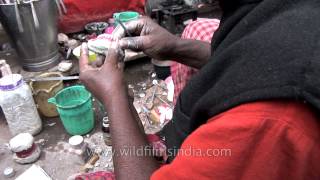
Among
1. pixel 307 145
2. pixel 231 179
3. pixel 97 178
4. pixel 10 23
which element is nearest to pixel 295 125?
pixel 307 145

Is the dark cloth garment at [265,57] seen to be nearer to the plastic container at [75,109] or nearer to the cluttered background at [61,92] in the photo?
the cluttered background at [61,92]

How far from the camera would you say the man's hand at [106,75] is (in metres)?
0.93

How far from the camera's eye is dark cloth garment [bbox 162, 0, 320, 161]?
48cm

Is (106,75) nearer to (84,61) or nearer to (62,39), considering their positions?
(84,61)

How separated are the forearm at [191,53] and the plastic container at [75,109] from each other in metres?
0.75

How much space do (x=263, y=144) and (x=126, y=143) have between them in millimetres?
431

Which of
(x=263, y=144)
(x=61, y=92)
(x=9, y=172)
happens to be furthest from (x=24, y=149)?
(x=263, y=144)

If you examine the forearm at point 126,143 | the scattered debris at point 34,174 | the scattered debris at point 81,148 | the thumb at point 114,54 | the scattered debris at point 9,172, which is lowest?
the scattered debris at point 9,172

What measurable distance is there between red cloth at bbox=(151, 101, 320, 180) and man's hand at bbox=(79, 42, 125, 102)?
1.50 feet

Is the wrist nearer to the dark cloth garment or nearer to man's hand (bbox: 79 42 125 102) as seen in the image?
man's hand (bbox: 79 42 125 102)

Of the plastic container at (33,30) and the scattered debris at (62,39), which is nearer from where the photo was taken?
the plastic container at (33,30)

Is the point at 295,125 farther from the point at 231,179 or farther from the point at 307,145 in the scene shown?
the point at 231,179

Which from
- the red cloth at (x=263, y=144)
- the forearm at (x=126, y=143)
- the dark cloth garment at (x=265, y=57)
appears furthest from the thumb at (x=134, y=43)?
the red cloth at (x=263, y=144)

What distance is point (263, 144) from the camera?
0.50 meters
